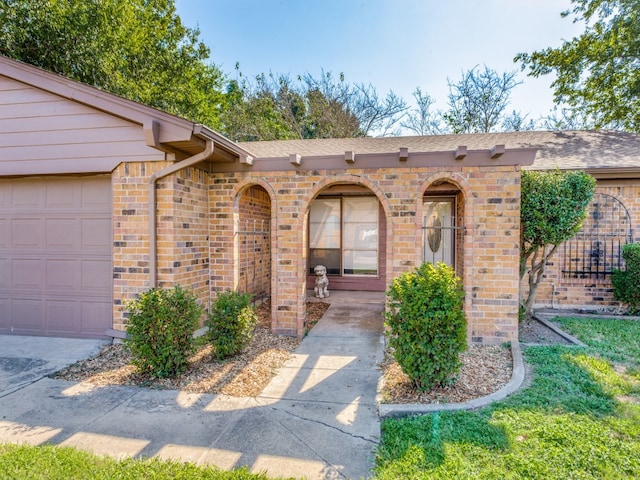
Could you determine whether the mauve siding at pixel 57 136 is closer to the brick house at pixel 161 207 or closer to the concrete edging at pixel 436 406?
the brick house at pixel 161 207

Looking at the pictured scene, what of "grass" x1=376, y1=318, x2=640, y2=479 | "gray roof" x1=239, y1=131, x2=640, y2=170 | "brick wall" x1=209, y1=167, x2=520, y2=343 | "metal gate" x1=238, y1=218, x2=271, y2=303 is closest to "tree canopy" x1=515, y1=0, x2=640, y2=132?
"gray roof" x1=239, y1=131, x2=640, y2=170

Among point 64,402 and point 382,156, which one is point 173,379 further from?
point 382,156

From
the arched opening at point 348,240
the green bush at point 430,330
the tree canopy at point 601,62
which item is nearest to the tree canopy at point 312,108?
the tree canopy at point 601,62

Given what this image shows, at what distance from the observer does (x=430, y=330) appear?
139 inches

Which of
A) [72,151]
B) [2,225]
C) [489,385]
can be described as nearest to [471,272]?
[489,385]

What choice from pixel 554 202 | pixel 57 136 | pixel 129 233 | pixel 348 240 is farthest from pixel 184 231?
pixel 554 202

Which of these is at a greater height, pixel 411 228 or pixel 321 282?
pixel 411 228

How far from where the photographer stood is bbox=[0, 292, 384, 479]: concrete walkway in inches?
106

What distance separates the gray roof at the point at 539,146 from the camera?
23.8 feet

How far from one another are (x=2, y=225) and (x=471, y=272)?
7473mm

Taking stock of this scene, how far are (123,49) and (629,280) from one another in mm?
19405

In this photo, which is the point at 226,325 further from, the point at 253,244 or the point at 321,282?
the point at 321,282

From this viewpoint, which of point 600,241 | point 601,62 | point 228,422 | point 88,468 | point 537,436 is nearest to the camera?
point 88,468

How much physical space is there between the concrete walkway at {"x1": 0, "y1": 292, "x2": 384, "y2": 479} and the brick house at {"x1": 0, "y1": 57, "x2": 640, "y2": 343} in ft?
5.29
